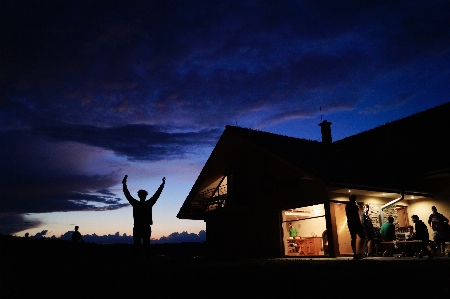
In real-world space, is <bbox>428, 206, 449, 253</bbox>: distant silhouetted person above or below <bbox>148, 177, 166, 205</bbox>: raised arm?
below

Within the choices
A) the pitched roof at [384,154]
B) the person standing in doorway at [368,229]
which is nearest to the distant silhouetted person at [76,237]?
the pitched roof at [384,154]

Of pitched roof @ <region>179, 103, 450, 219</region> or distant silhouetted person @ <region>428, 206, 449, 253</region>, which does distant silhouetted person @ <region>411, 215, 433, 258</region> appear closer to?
distant silhouetted person @ <region>428, 206, 449, 253</region>

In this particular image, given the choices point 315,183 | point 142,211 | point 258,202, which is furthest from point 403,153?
point 142,211

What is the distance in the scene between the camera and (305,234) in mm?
17953

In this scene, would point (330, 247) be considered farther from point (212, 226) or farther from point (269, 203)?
point (212, 226)

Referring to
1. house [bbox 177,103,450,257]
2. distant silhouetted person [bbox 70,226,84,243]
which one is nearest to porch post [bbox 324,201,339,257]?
house [bbox 177,103,450,257]

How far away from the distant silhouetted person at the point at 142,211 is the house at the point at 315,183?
6.26 m

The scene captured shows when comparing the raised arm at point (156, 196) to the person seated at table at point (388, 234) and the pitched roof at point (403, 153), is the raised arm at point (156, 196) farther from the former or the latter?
Answer: the person seated at table at point (388, 234)

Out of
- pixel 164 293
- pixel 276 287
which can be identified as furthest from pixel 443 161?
pixel 164 293

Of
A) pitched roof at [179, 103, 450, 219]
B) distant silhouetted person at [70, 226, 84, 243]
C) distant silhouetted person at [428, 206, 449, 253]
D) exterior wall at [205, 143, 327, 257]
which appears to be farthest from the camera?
exterior wall at [205, 143, 327, 257]

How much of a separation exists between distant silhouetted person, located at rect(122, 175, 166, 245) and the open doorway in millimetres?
7922

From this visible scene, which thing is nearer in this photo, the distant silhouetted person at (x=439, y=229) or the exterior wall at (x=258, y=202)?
the distant silhouetted person at (x=439, y=229)

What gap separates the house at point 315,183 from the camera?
13.1 metres

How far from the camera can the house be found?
13.1m
